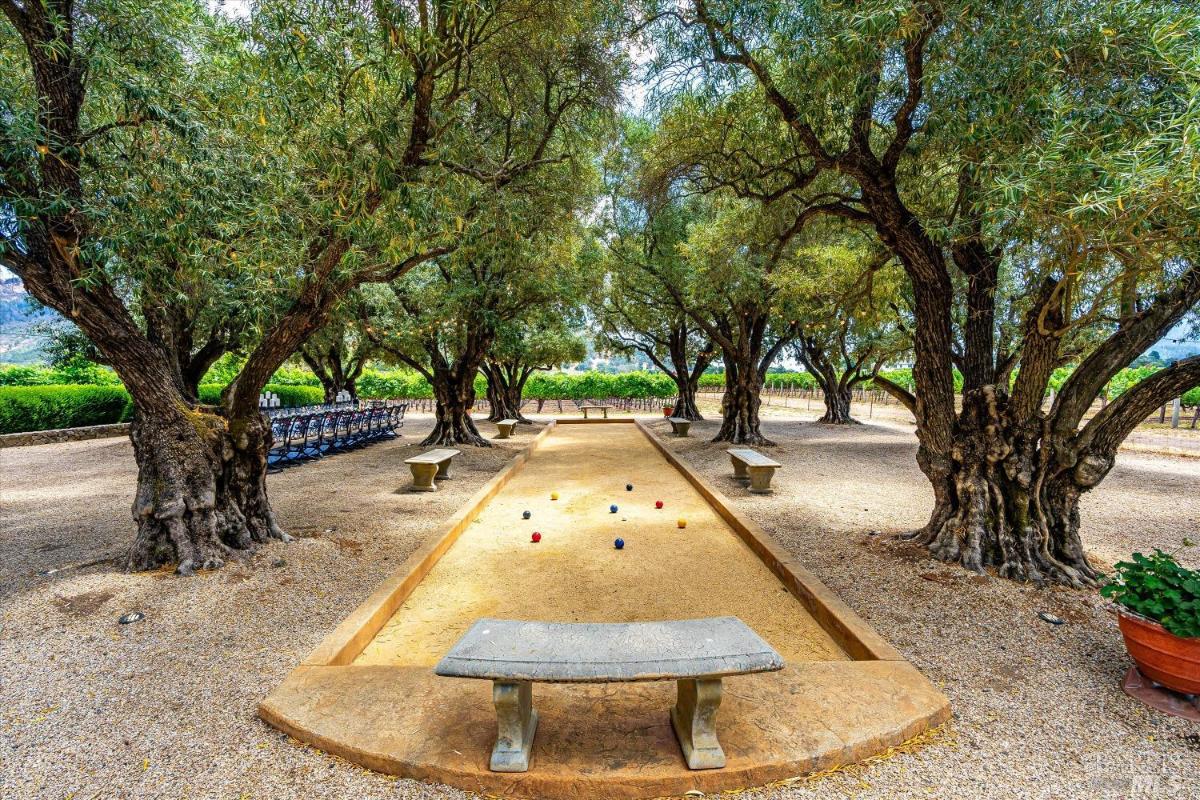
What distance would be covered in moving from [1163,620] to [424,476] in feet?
25.6

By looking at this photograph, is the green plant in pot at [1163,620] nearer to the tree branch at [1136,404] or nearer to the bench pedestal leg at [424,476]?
the tree branch at [1136,404]

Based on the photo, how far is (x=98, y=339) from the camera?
14.6ft

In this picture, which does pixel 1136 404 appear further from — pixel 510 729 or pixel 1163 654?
pixel 510 729

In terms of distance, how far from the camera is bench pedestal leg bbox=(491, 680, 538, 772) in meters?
2.29

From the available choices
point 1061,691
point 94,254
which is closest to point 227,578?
point 94,254

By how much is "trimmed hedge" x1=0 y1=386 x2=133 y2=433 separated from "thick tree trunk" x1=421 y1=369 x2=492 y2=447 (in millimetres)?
10175

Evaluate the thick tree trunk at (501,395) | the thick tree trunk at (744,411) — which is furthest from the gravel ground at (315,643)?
the thick tree trunk at (501,395)

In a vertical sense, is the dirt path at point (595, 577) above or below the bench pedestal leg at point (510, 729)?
below

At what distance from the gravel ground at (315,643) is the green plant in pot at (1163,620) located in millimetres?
230

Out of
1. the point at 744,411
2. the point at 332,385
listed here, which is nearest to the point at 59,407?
the point at 332,385

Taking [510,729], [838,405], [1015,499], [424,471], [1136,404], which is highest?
[1136,404]

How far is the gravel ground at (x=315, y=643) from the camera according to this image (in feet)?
7.62

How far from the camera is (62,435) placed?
14.3m

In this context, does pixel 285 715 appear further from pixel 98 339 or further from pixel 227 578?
pixel 98 339
